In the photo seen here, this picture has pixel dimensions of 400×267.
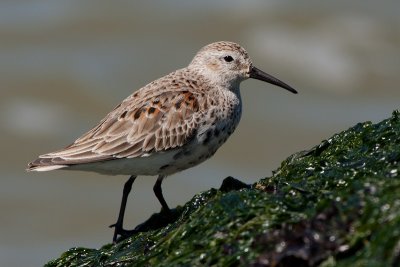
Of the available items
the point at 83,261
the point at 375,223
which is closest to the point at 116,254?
the point at 83,261

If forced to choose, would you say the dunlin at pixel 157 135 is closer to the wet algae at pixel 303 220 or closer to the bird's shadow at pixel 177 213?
the bird's shadow at pixel 177 213

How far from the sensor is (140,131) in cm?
620

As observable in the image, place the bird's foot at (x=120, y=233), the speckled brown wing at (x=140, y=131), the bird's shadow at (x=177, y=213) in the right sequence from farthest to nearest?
the speckled brown wing at (x=140, y=131) < the bird's foot at (x=120, y=233) < the bird's shadow at (x=177, y=213)

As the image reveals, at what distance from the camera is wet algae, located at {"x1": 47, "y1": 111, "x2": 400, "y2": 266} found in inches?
134

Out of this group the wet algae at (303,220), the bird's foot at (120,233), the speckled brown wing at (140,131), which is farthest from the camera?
the speckled brown wing at (140,131)

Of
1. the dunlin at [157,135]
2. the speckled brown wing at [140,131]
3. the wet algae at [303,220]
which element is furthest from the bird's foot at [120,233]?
the speckled brown wing at [140,131]

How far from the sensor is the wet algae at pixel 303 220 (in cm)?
341

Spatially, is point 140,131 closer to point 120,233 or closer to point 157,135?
point 157,135

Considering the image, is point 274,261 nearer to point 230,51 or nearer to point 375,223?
point 375,223

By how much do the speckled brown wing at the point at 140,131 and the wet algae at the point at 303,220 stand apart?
682 mm

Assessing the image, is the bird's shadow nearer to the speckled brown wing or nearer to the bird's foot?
the bird's foot

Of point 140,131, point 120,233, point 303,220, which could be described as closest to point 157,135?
point 140,131

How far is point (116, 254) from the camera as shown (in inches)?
190

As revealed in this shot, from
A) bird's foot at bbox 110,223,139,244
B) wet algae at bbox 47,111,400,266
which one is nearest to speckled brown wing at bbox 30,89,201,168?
bird's foot at bbox 110,223,139,244
